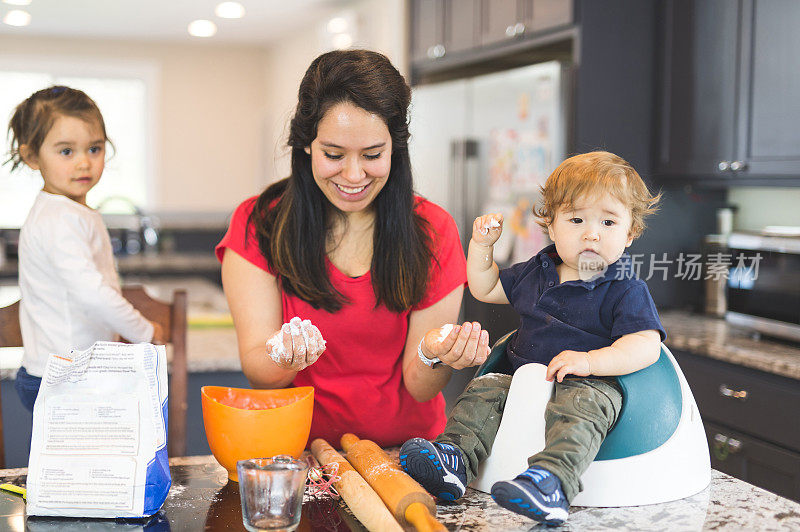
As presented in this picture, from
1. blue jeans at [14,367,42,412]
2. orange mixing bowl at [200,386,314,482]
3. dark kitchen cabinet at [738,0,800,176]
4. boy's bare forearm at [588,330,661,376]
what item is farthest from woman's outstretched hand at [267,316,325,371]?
dark kitchen cabinet at [738,0,800,176]

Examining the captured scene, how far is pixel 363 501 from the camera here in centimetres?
94

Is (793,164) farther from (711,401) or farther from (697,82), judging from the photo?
(711,401)

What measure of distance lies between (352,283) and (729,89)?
1.84 meters

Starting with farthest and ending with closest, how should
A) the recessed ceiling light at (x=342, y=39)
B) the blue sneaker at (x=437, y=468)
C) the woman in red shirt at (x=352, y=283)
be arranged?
the recessed ceiling light at (x=342, y=39) → the woman in red shirt at (x=352, y=283) → the blue sneaker at (x=437, y=468)

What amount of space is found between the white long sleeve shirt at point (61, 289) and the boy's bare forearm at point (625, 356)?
1.00 metres

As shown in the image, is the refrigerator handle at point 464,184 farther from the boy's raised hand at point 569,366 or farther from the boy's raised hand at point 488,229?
the boy's raised hand at point 569,366

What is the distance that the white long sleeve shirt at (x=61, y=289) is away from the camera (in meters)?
1.59

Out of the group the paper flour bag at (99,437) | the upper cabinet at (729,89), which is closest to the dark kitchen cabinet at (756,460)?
the upper cabinet at (729,89)

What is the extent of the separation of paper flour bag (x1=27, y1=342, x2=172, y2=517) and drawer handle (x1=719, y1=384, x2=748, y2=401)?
6.09ft

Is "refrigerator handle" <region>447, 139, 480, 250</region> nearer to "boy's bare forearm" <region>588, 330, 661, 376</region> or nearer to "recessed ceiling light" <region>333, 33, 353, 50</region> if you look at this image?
"recessed ceiling light" <region>333, 33, 353, 50</region>

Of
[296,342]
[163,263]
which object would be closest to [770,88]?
[296,342]

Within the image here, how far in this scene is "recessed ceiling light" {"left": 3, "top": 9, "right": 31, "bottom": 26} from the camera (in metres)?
4.99

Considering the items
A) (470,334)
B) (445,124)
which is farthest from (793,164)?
(470,334)

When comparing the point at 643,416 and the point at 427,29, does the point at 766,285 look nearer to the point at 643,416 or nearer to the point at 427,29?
the point at 643,416
